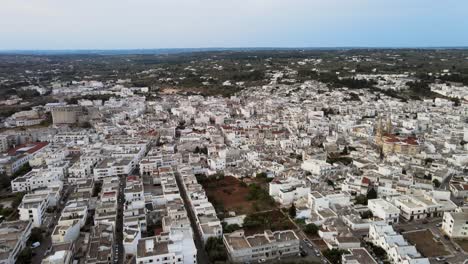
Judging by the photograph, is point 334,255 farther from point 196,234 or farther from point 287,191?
point 196,234

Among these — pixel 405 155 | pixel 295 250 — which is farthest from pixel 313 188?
pixel 405 155

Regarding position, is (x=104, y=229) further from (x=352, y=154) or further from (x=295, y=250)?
(x=352, y=154)

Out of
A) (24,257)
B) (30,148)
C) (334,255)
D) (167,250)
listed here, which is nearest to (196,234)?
(167,250)

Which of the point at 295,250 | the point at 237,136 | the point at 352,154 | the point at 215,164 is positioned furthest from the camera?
the point at 237,136

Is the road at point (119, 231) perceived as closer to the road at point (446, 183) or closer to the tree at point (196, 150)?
the tree at point (196, 150)

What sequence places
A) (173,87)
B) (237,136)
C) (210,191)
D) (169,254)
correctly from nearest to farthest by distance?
1. (169,254)
2. (210,191)
3. (237,136)
4. (173,87)

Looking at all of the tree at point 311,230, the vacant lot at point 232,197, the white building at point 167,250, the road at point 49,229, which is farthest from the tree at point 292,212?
the road at point 49,229
